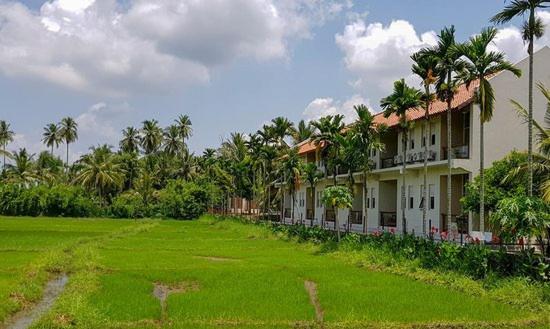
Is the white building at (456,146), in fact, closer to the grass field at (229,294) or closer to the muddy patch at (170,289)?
the grass field at (229,294)

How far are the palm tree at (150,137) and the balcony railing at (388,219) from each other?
200 ft

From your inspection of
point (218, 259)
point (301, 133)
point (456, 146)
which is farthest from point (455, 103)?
point (301, 133)

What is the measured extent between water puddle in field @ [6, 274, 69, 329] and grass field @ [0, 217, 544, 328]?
290mm

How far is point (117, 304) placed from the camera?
1556 centimetres

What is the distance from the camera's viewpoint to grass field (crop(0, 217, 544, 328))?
14023 millimetres

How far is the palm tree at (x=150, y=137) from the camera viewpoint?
325 ft

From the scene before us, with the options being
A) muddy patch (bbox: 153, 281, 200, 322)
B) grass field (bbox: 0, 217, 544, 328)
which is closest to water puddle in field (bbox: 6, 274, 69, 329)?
grass field (bbox: 0, 217, 544, 328)

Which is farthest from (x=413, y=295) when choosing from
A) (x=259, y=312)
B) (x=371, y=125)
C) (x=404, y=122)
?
(x=371, y=125)

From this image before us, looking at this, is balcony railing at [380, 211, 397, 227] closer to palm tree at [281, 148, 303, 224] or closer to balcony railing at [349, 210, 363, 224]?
balcony railing at [349, 210, 363, 224]

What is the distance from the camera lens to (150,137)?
325 feet

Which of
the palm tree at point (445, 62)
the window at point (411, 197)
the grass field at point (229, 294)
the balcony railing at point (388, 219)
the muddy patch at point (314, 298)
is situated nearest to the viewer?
the grass field at point (229, 294)

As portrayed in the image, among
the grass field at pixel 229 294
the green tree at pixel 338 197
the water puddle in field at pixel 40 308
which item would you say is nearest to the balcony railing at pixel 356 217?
the green tree at pixel 338 197

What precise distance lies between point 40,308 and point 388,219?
106 ft

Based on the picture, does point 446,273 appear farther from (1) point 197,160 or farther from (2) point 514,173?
(1) point 197,160
